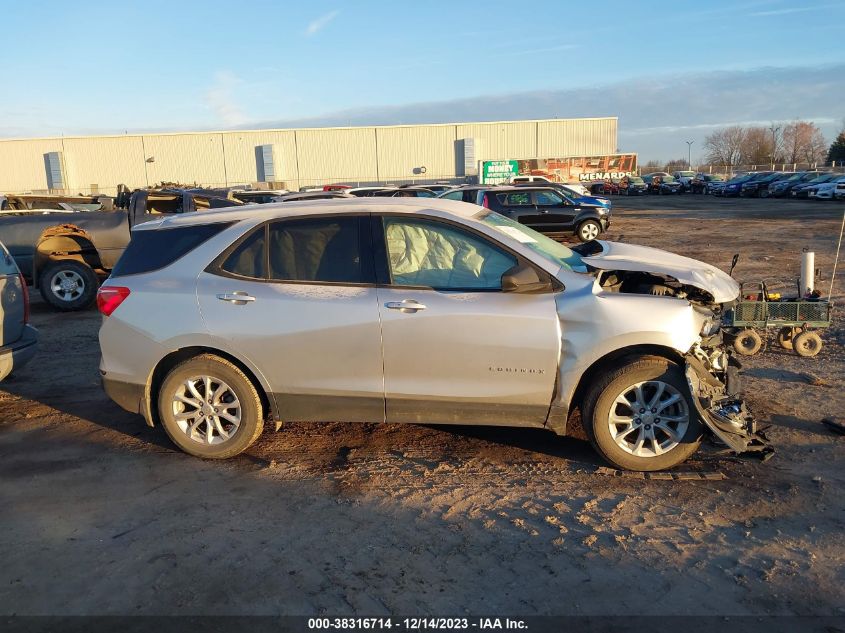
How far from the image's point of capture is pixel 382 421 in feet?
15.7

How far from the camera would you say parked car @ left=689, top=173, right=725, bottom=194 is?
158 feet

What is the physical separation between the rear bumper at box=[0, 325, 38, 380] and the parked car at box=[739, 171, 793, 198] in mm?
45826

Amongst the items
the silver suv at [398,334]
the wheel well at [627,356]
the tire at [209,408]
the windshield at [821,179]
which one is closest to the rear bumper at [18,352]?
the silver suv at [398,334]

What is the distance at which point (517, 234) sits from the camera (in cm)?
509

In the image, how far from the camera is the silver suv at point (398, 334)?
4.45 meters

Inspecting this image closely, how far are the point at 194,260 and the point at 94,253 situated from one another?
739cm

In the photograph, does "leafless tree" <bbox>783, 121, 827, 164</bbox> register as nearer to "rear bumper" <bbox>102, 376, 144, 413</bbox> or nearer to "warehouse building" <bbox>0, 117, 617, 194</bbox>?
"warehouse building" <bbox>0, 117, 617, 194</bbox>

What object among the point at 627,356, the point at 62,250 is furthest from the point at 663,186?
the point at 627,356

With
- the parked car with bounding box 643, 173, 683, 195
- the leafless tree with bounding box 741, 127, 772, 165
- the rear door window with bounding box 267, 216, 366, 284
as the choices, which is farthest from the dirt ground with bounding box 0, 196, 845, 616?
the leafless tree with bounding box 741, 127, 772, 165

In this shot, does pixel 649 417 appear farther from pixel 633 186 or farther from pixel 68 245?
pixel 633 186

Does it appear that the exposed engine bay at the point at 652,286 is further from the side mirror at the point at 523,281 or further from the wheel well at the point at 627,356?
the side mirror at the point at 523,281

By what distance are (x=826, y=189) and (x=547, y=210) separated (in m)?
24.1

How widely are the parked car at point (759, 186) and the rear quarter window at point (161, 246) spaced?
4564 centimetres

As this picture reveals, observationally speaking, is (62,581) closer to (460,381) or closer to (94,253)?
(460,381)
